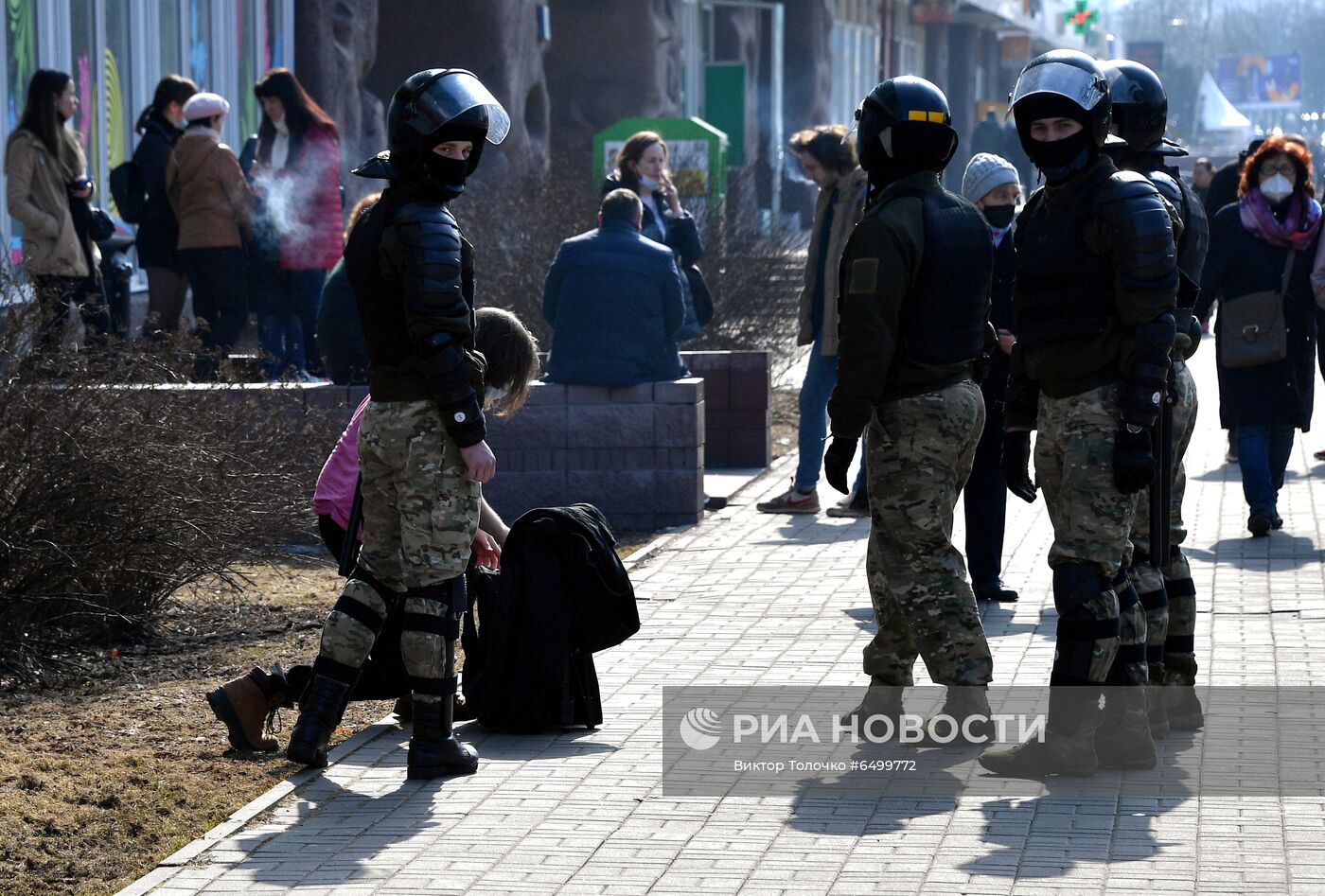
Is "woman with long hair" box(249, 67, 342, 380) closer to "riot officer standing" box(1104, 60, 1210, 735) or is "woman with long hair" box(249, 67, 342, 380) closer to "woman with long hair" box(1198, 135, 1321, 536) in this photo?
"woman with long hair" box(1198, 135, 1321, 536)

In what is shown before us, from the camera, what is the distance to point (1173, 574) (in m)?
5.79

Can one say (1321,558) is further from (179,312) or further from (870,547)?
(179,312)

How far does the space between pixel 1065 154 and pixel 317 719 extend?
7.66ft

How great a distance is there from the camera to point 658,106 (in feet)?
86.7

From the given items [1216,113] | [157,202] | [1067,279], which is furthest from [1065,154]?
[1216,113]

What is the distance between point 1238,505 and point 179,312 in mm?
5961

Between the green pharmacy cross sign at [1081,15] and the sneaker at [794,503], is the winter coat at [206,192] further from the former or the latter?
the green pharmacy cross sign at [1081,15]

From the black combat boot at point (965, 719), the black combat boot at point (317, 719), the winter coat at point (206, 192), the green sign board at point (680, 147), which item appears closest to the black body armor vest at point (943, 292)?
the black combat boot at point (965, 719)

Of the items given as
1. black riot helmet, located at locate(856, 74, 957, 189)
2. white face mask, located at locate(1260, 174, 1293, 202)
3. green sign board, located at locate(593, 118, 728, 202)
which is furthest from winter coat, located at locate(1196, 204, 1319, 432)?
green sign board, located at locate(593, 118, 728, 202)

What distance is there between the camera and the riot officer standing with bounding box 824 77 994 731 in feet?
17.3

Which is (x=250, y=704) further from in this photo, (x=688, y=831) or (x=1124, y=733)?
(x=1124, y=733)

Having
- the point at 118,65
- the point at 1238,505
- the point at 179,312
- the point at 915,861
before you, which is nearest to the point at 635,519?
the point at 1238,505

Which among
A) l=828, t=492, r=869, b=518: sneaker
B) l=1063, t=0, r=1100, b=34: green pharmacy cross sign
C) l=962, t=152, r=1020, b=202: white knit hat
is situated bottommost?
l=828, t=492, r=869, b=518: sneaker

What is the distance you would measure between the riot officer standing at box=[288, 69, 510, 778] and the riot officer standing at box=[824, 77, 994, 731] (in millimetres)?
950
